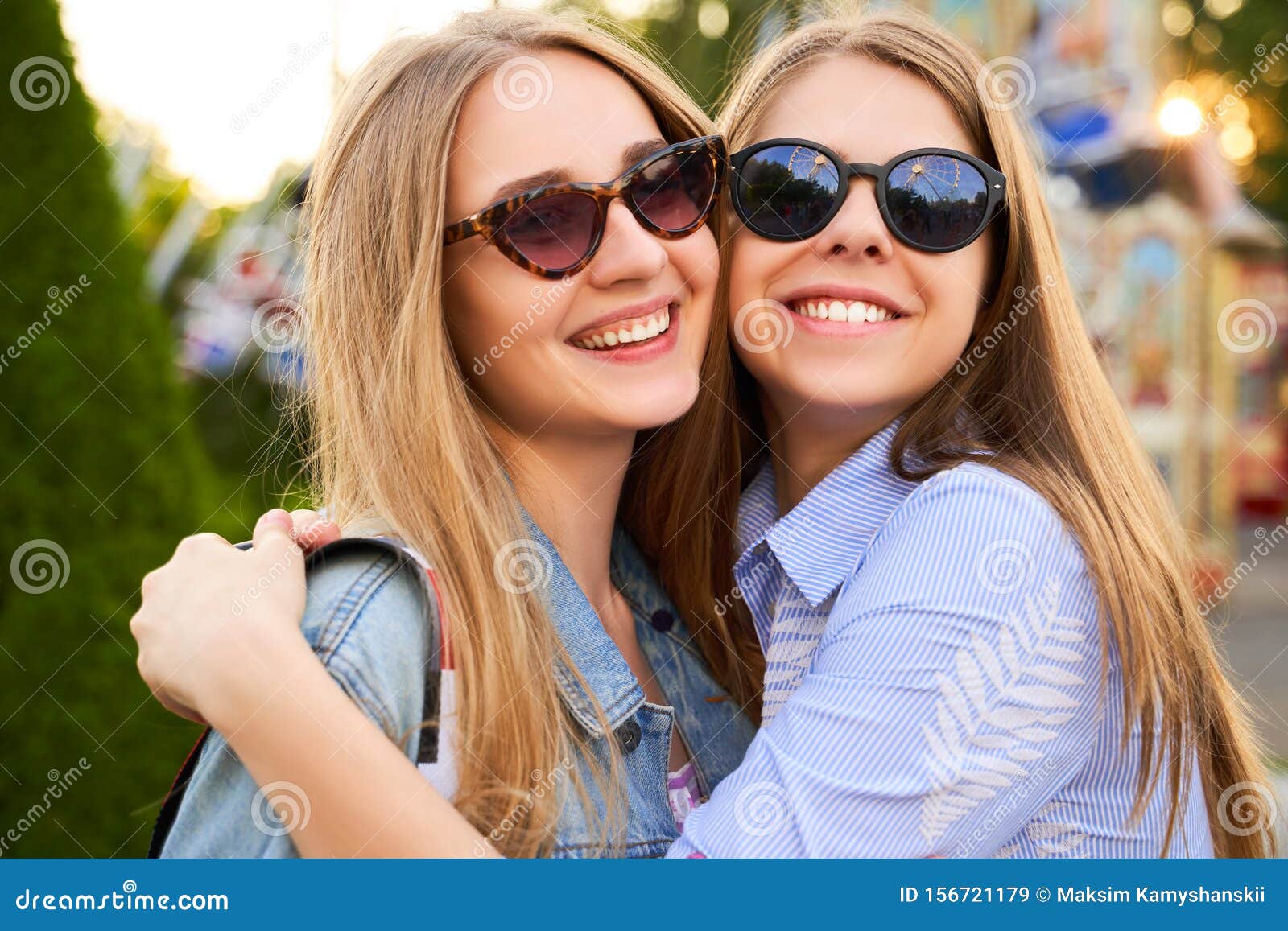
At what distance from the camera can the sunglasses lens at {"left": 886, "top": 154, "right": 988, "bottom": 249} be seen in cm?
230

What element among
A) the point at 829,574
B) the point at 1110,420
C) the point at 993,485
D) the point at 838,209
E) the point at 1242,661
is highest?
the point at 838,209

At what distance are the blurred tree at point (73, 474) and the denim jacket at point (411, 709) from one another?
229 centimetres

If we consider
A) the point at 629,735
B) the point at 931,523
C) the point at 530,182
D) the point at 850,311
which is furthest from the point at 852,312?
the point at 629,735

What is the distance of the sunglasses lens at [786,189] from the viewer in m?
2.33

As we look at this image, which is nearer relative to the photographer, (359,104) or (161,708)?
(359,104)

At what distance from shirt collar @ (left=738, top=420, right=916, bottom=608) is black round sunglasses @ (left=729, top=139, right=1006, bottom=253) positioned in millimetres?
405

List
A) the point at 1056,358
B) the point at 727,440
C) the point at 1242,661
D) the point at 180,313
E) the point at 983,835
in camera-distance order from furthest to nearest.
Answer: the point at 180,313
the point at 1242,661
the point at 727,440
the point at 1056,358
the point at 983,835

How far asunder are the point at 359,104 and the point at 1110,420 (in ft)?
5.22

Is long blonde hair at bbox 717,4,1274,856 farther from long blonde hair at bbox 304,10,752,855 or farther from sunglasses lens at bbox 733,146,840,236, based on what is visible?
long blonde hair at bbox 304,10,752,855

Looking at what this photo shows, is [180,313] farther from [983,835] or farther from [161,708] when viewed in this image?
[983,835]

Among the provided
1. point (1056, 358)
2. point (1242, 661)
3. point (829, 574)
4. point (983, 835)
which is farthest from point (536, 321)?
point (1242, 661)

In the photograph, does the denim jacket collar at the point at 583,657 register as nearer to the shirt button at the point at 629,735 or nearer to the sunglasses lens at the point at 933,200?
the shirt button at the point at 629,735

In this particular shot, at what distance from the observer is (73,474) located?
161 inches

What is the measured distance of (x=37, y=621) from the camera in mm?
3963
